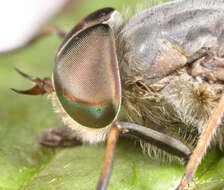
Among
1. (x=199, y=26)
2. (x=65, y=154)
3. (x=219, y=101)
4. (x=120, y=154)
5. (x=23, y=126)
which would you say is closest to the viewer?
(x=219, y=101)

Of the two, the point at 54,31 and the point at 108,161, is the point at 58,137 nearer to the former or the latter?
the point at 108,161

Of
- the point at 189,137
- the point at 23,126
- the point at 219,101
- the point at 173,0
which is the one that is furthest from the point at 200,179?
the point at 23,126

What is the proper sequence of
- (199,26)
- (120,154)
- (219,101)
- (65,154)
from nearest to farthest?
1. (219,101)
2. (199,26)
3. (120,154)
4. (65,154)

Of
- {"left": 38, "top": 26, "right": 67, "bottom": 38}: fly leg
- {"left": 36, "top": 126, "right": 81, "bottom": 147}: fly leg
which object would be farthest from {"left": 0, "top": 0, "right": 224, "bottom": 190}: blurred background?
{"left": 38, "top": 26, "right": 67, "bottom": 38}: fly leg

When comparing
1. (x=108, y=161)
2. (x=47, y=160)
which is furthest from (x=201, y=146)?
(x=47, y=160)

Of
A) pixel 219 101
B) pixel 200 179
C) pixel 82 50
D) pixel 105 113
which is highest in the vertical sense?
pixel 82 50

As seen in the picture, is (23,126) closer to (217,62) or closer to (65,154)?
(65,154)

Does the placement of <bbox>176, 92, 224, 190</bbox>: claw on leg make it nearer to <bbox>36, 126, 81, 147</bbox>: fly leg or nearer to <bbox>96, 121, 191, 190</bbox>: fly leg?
<bbox>96, 121, 191, 190</bbox>: fly leg
